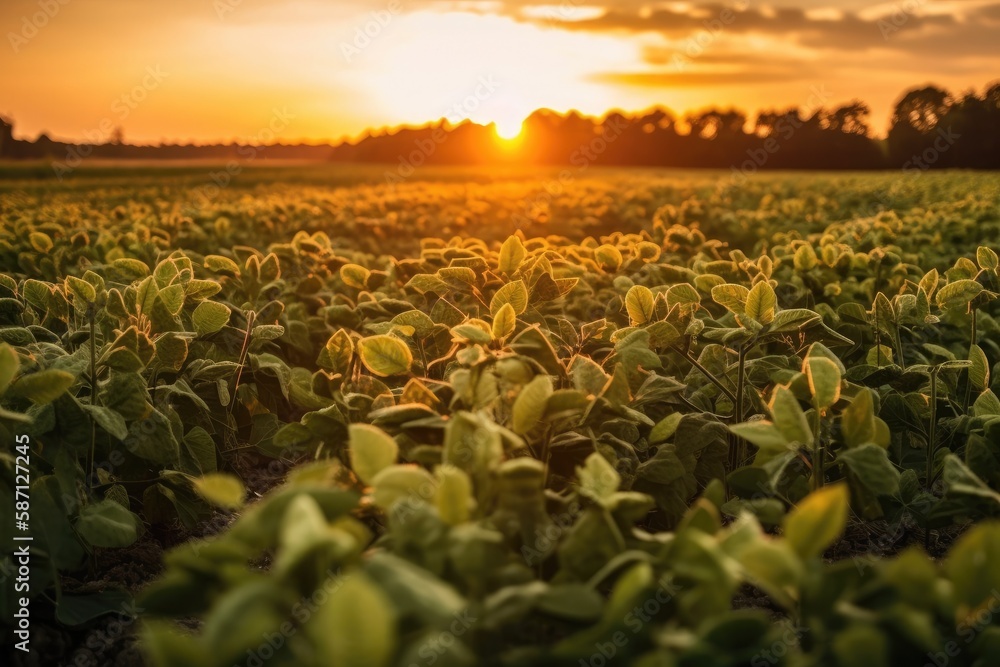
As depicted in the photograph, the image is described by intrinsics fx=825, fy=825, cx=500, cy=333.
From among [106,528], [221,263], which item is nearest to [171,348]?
[106,528]

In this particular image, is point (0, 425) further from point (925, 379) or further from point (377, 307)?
point (925, 379)

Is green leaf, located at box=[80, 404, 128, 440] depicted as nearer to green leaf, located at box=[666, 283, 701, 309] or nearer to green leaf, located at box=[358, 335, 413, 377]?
green leaf, located at box=[358, 335, 413, 377]

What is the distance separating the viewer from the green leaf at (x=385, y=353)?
176cm

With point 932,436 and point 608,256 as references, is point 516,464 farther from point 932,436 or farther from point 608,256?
point 608,256

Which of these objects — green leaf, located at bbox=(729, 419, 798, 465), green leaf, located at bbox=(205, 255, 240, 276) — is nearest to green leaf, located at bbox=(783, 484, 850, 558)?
green leaf, located at bbox=(729, 419, 798, 465)

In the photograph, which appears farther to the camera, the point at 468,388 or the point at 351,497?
the point at 468,388

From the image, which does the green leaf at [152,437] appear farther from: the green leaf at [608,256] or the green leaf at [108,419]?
the green leaf at [608,256]

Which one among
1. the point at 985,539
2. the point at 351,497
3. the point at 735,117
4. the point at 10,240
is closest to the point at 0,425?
the point at 351,497

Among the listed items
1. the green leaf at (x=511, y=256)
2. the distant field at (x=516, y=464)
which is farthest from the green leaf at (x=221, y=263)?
the green leaf at (x=511, y=256)

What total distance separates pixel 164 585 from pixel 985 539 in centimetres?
106

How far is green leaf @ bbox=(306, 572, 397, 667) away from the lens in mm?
847

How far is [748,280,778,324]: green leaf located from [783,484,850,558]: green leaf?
1.11 metres

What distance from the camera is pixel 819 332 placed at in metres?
2.86

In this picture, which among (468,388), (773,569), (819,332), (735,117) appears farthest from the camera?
(735,117)
